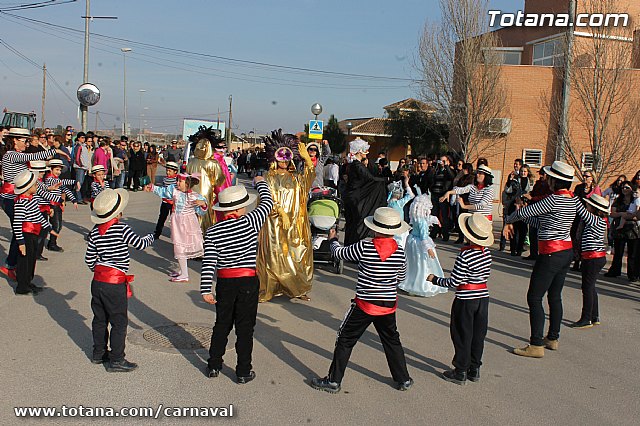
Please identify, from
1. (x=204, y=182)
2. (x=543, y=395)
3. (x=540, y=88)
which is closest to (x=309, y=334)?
(x=543, y=395)

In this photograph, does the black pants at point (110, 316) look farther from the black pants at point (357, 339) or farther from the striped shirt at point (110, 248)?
the black pants at point (357, 339)

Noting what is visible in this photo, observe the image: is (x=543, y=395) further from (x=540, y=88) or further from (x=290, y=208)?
(x=540, y=88)

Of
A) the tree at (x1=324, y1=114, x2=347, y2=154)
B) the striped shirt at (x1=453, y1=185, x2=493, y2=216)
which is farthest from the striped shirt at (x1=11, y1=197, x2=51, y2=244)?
the tree at (x1=324, y1=114, x2=347, y2=154)

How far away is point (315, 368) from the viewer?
241 inches

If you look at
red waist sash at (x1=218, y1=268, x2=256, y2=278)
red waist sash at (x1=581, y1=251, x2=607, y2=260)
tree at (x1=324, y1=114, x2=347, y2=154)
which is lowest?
red waist sash at (x1=218, y1=268, x2=256, y2=278)

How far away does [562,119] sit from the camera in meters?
16.0

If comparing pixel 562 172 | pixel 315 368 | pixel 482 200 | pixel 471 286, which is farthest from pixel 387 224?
pixel 482 200

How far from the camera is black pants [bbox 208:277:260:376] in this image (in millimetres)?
5605

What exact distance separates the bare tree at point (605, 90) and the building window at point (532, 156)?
10963 mm

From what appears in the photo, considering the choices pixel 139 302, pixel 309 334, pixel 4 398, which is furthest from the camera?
pixel 139 302

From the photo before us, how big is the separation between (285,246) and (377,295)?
300 cm

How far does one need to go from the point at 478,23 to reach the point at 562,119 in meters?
10.6

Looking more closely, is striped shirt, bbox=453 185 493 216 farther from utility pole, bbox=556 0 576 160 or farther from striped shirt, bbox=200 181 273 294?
utility pole, bbox=556 0 576 160

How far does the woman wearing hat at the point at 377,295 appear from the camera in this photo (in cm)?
547
